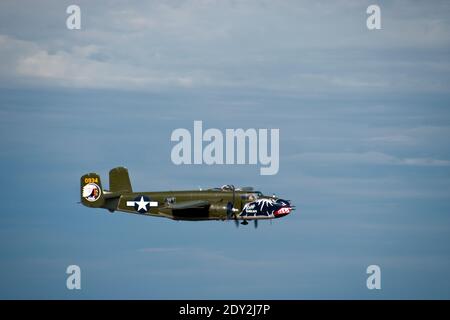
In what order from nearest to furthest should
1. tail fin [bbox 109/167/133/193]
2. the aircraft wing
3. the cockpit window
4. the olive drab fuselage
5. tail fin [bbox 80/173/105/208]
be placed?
the aircraft wing, the olive drab fuselage, the cockpit window, tail fin [bbox 80/173/105/208], tail fin [bbox 109/167/133/193]

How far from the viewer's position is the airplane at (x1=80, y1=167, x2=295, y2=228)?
10719cm

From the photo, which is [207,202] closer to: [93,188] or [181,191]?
[181,191]

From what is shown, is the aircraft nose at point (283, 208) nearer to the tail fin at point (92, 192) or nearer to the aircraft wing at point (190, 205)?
the aircraft wing at point (190, 205)

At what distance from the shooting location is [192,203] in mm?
107500

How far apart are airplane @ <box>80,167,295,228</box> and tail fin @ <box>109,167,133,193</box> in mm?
270

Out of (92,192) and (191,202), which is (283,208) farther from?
(92,192)

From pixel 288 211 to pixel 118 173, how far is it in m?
22.9

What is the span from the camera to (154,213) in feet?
362

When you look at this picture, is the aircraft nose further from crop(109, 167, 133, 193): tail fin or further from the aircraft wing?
crop(109, 167, 133, 193): tail fin

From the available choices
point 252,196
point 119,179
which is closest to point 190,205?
point 252,196

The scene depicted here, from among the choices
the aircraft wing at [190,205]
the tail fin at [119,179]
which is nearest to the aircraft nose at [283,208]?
the aircraft wing at [190,205]

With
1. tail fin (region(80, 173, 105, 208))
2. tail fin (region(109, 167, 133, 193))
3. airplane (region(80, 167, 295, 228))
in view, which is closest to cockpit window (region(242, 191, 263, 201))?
airplane (region(80, 167, 295, 228))
